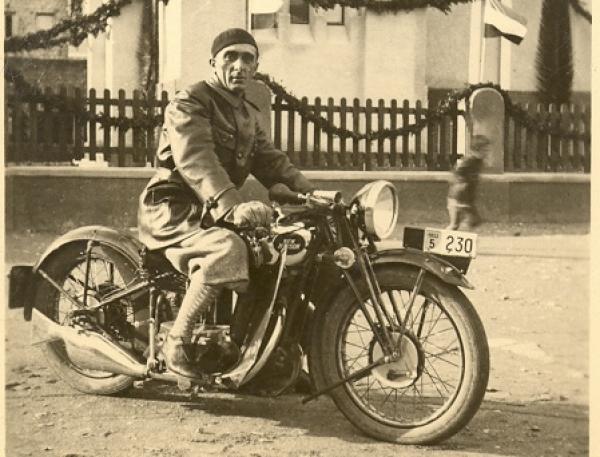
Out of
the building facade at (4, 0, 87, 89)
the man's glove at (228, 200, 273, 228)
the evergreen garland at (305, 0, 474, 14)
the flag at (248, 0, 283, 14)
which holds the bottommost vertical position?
the man's glove at (228, 200, 273, 228)

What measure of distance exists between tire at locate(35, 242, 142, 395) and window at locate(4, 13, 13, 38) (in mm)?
Answer: 1181

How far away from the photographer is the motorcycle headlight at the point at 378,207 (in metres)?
3.78

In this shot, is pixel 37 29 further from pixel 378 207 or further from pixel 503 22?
pixel 503 22

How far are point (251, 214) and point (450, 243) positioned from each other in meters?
0.82

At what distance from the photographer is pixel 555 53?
579cm

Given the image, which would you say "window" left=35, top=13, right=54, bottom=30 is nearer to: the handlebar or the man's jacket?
the man's jacket

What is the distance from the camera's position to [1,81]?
15.6ft

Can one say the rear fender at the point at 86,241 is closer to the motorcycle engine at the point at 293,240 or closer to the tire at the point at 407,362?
the motorcycle engine at the point at 293,240

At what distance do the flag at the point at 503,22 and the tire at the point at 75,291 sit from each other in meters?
2.58

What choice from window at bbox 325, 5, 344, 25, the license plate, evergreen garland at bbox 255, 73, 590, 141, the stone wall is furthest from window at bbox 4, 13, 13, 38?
window at bbox 325, 5, 344, 25

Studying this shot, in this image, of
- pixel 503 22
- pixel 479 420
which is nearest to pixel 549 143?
pixel 503 22

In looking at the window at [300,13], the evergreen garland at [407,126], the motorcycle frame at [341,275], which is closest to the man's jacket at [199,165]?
the motorcycle frame at [341,275]

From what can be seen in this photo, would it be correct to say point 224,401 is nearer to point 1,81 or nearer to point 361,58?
point 1,81

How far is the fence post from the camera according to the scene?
820cm
